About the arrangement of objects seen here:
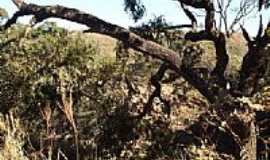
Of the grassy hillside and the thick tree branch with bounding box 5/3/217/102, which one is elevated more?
the thick tree branch with bounding box 5/3/217/102

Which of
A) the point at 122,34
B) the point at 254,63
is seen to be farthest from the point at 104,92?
the point at 254,63

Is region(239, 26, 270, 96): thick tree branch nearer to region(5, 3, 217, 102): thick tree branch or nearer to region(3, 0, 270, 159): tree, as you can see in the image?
region(3, 0, 270, 159): tree

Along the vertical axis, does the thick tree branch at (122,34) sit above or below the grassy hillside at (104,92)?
above

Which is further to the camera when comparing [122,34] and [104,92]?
[104,92]

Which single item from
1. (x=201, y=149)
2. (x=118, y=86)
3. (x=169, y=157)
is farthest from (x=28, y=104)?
(x=201, y=149)

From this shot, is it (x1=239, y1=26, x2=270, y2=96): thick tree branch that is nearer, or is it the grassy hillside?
the grassy hillside

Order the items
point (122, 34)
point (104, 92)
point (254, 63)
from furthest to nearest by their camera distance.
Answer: point (104, 92) → point (254, 63) → point (122, 34)

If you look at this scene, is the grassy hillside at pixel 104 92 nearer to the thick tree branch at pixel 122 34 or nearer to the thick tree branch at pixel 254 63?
the thick tree branch at pixel 122 34

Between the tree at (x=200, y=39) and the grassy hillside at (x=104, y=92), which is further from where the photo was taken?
the tree at (x=200, y=39)

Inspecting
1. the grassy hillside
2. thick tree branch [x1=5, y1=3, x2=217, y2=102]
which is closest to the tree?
thick tree branch [x1=5, y1=3, x2=217, y2=102]

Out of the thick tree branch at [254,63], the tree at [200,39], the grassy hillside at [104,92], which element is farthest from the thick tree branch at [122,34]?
the thick tree branch at [254,63]

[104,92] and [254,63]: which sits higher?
[254,63]

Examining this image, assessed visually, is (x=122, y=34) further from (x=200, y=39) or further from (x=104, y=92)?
(x=104, y=92)

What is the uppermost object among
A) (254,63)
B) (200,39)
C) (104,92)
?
(200,39)
